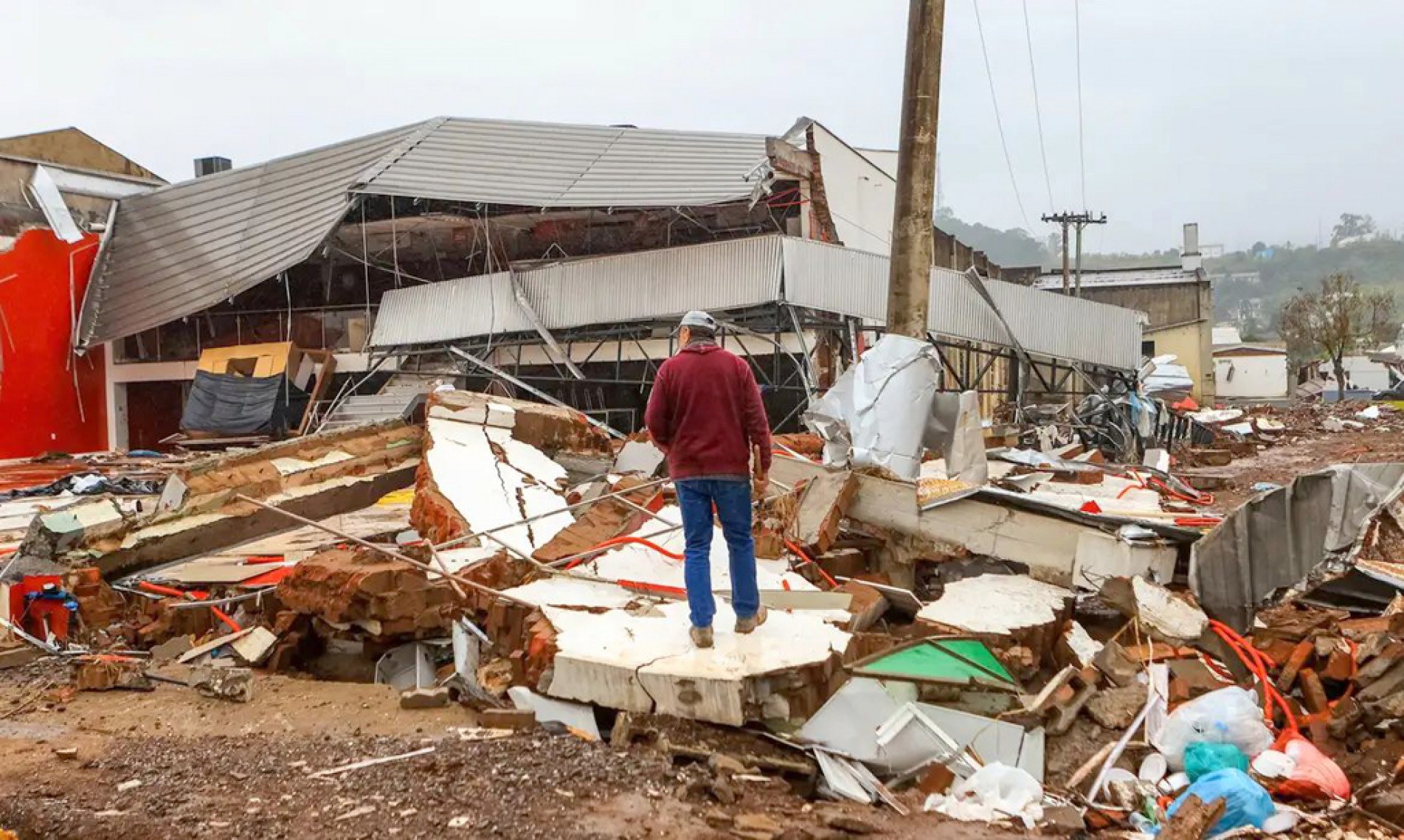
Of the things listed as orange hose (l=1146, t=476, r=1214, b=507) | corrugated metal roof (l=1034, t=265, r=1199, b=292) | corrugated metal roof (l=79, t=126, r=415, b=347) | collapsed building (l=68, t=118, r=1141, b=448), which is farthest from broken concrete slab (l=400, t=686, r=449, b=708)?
corrugated metal roof (l=1034, t=265, r=1199, b=292)

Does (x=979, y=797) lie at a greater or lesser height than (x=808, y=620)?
lesser

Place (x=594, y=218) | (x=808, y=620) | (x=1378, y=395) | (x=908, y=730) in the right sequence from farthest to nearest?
(x=1378, y=395) → (x=594, y=218) → (x=808, y=620) → (x=908, y=730)

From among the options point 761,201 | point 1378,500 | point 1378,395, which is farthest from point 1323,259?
point 1378,500

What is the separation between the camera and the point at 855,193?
71.8 ft

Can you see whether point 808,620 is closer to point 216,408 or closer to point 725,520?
point 725,520

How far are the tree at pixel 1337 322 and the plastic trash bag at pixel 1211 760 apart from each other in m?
41.9

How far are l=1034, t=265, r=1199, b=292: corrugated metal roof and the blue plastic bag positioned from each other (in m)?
43.1

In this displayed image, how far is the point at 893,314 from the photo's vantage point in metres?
9.09

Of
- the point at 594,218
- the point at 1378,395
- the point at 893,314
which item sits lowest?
the point at 1378,395

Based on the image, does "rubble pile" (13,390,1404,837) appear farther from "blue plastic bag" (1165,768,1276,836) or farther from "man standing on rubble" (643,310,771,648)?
"man standing on rubble" (643,310,771,648)

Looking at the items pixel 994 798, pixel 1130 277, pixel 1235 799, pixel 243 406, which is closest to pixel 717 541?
pixel 994 798

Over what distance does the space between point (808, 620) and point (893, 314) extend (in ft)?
15.4

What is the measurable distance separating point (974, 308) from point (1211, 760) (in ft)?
35.9

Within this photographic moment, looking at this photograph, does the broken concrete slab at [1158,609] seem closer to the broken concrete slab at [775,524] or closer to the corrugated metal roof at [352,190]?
the broken concrete slab at [775,524]
